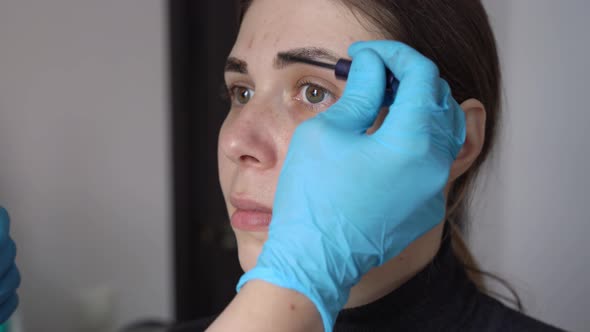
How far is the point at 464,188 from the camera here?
106 cm

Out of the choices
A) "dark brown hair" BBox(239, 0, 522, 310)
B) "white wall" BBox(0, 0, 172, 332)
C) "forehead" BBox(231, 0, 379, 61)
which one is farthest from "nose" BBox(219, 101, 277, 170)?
"white wall" BBox(0, 0, 172, 332)

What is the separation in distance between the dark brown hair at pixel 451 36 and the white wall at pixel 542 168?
328 millimetres

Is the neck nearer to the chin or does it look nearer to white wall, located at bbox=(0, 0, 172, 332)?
the chin

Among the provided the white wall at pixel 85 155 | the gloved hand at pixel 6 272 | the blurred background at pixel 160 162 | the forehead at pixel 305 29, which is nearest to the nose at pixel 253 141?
the forehead at pixel 305 29

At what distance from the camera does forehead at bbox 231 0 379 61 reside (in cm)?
83

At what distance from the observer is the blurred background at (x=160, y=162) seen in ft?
4.23

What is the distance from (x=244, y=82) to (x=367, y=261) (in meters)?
0.43

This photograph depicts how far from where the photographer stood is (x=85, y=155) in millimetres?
Answer: 1901

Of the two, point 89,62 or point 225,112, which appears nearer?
point 89,62

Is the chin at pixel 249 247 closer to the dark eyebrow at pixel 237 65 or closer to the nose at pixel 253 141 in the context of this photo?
the nose at pixel 253 141

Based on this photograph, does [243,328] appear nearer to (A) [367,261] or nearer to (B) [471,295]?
(A) [367,261]

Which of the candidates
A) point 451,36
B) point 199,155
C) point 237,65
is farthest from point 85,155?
point 451,36

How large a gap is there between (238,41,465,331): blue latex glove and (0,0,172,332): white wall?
4.51 ft

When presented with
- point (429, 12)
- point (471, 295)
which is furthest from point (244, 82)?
point (471, 295)
